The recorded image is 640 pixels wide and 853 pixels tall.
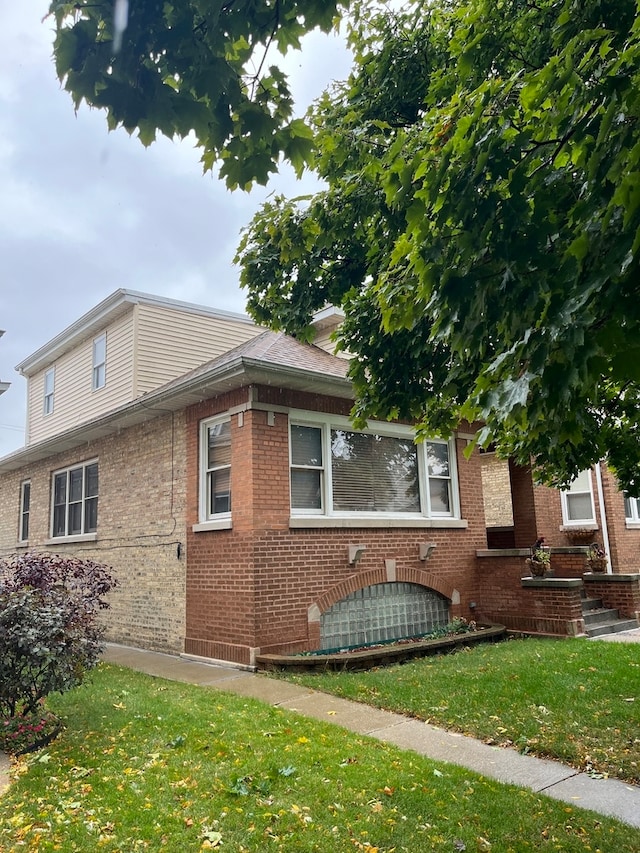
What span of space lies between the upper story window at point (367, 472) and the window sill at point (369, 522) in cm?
15

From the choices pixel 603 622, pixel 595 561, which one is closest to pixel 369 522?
pixel 603 622

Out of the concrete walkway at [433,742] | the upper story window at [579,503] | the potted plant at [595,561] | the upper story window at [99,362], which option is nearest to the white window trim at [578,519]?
the upper story window at [579,503]

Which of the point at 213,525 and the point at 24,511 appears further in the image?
the point at 24,511

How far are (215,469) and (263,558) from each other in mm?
1728

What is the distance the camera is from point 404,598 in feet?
36.2

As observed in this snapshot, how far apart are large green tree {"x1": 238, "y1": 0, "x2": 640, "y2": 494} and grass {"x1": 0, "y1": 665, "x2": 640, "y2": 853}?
2.40 m

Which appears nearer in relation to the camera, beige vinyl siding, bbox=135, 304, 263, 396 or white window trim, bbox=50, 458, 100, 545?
white window trim, bbox=50, 458, 100, 545

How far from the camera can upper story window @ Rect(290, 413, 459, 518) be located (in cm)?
1006

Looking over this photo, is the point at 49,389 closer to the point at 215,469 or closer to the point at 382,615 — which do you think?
the point at 215,469

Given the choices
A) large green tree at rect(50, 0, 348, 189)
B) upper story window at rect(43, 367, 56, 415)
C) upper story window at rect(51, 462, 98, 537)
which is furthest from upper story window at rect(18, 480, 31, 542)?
large green tree at rect(50, 0, 348, 189)

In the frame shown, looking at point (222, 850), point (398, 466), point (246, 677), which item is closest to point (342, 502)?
point (398, 466)

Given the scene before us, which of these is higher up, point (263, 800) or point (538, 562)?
point (538, 562)

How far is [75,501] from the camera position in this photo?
1442 cm

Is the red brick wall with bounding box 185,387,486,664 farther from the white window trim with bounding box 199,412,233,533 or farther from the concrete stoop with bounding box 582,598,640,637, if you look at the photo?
the concrete stoop with bounding box 582,598,640,637
